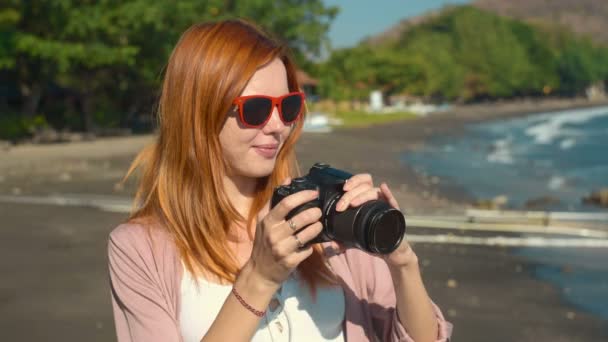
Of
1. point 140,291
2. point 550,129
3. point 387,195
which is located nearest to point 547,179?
point 387,195

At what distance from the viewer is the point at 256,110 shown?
1.76m

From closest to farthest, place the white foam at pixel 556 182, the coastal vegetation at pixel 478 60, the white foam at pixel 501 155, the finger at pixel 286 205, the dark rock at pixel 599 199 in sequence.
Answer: the finger at pixel 286 205, the dark rock at pixel 599 199, the white foam at pixel 556 182, the white foam at pixel 501 155, the coastal vegetation at pixel 478 60

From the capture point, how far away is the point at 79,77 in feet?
97.7

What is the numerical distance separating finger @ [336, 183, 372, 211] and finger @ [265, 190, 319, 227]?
7cm

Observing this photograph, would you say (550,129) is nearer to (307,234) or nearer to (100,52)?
(100,52)

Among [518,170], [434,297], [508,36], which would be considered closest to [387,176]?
[518,170]

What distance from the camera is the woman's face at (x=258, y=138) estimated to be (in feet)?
5.87

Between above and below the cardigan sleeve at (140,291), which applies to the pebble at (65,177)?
below

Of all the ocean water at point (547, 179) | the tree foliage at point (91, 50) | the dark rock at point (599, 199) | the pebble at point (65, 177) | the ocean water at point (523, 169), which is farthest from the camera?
the tree foliage at point (91, 50)

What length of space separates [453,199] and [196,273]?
13029 millimetres

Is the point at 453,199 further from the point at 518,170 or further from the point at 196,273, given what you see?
the point at 196,273

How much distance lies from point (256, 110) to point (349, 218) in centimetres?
39

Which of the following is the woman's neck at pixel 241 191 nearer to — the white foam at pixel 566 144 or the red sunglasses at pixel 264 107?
the red sunglasses at pixel 264 107

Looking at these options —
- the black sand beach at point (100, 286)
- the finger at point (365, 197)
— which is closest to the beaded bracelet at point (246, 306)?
the finger at point (365, 197)
